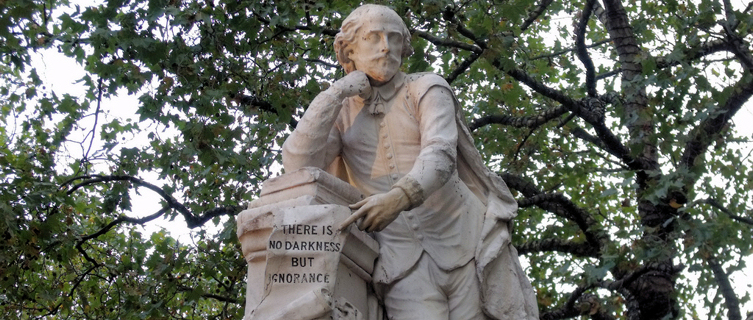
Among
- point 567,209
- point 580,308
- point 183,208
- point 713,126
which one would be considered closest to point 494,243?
point 713,126

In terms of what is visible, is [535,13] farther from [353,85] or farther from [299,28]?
[353,85]

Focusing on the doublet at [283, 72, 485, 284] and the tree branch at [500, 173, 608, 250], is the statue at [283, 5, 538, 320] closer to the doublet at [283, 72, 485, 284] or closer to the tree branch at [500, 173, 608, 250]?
the doublet at [283, 72, 485, 284]

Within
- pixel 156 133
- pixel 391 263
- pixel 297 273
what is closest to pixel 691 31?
pixel 156 133

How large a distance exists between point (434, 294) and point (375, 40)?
119cm

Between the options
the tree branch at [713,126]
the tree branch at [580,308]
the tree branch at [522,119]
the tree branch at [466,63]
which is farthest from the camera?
the tree branch at [522,119]

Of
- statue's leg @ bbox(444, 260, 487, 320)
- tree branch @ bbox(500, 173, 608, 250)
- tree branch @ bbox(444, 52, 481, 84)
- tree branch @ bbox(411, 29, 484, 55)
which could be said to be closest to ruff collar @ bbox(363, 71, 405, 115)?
statue's leg @ bbox(444, 260, 487, 320)

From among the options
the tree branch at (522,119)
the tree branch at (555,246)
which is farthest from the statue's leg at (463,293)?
the tree branch at (522,119)

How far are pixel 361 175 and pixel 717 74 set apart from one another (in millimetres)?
4393

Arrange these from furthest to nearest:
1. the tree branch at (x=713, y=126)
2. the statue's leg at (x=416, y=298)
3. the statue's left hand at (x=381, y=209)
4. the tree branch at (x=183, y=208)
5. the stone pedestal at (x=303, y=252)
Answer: the tree branch at (x=183, y=208) < the tree branch at (x=713, y=126) < the statue's leg at (x=416, y=298) < the statue's left hand at (x=381, y=209) < the stone pedestal at (x=303, y=252)

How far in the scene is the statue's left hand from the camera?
362cm

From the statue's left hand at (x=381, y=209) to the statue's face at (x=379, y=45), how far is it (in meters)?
0.80

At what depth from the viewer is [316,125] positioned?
13.3 feet

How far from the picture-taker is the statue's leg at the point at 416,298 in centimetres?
382

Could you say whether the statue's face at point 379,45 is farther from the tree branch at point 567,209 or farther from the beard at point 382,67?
the tree branch at point 567,209
